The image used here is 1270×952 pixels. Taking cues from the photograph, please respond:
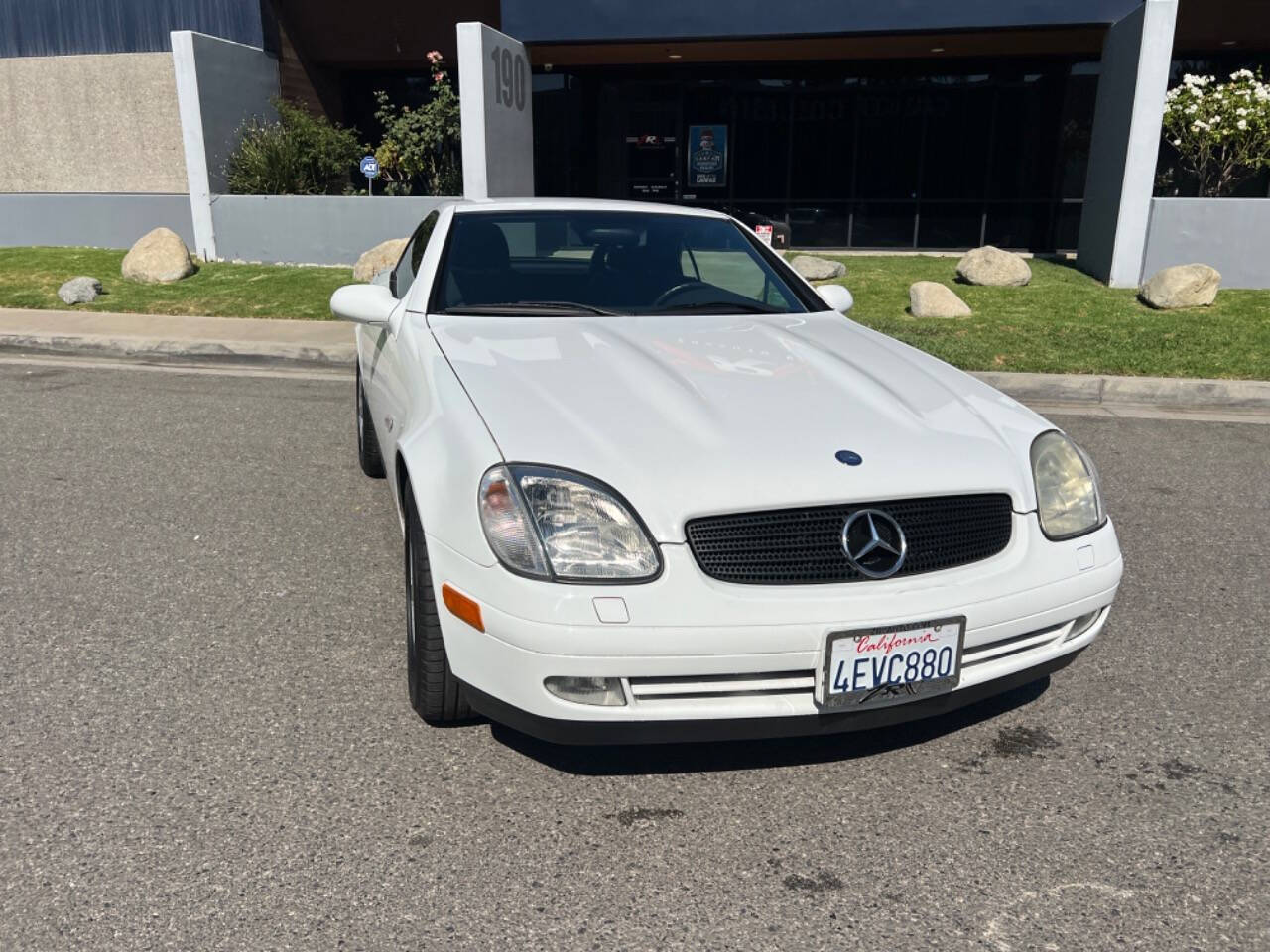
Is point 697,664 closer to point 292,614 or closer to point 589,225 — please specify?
point 292,614

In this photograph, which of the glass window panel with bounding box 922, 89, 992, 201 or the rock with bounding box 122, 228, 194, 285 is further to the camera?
the glass window panel with bounding box 922, 89, 992, 201

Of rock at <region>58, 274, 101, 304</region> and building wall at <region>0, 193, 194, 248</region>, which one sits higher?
building wall at <region>0, 193, 194, 248</region>

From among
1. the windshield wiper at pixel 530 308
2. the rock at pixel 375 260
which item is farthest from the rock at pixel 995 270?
the windshield wiper at pixel 530 308

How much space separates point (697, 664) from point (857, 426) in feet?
2.67

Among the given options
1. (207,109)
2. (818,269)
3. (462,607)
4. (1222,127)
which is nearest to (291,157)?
(207,109)

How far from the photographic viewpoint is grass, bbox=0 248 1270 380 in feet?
28.0

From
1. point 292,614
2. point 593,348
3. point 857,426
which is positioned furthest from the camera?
point 292,614

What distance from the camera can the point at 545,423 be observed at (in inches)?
105

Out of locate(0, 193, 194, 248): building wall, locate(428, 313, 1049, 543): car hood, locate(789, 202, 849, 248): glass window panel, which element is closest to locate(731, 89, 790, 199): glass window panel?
locate(789, 202, 849, 248): glass window panel

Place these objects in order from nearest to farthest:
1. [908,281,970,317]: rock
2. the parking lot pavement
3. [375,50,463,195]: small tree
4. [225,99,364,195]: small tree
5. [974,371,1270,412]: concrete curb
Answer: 1. the parking lot pavement
2. [974,371,1270,412]: concrete curb
3. [908,281,970,317]: rock
4. [225,99,364,195]: small tree
5. [375,50,463,195]: small tree

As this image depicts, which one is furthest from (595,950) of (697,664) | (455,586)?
(455,586)

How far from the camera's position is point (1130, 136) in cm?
1197

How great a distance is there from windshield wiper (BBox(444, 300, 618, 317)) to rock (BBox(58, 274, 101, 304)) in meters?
9.54

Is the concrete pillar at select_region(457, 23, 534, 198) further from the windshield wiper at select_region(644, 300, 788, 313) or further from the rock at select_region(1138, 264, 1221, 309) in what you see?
the windshield wiper at select_region(644, 300, 788, 313)
